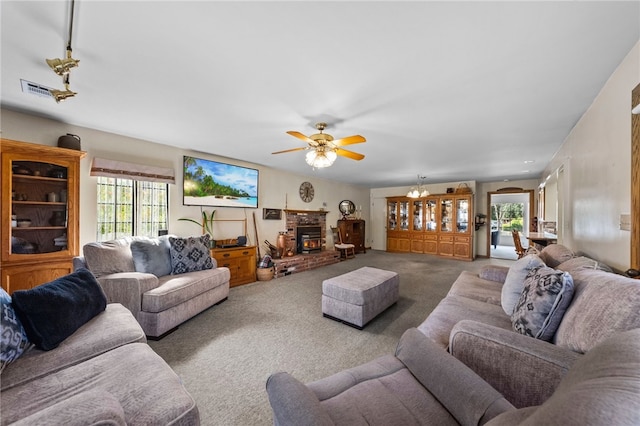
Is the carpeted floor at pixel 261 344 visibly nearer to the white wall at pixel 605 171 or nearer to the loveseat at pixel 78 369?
the loveseat at pixel 78 369

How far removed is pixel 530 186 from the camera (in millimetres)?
6500

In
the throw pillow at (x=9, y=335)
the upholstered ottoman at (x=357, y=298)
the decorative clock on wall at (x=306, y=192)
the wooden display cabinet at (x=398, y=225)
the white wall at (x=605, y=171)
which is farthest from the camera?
the wooden display cabinet at (x=398, y=225)

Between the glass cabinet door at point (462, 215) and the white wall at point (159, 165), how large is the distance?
4161mm

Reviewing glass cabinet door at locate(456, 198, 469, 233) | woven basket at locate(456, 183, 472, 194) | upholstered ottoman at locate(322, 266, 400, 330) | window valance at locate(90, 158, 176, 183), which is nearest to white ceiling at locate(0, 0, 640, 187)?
window valance at locate(90, 158, 176, 183)

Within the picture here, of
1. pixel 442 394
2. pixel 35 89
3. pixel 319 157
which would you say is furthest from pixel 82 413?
pixel 35 89

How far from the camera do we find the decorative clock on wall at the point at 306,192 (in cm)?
621

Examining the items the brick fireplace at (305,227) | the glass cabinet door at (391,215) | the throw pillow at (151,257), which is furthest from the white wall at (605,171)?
the glass cabinet door at (391,215)

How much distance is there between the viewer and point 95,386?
1109mm

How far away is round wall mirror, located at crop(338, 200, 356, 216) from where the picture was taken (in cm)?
747

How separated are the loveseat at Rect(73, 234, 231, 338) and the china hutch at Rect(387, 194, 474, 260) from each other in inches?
245

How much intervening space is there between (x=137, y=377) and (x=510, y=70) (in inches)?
117

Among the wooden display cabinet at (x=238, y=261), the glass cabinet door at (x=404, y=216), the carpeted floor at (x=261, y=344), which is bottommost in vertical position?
the carpeted floor at (x=261, y=344)

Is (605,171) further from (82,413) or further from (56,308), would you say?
(56,308)

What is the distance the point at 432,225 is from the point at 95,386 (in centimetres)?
788
